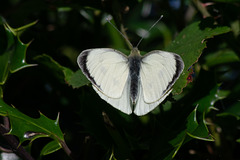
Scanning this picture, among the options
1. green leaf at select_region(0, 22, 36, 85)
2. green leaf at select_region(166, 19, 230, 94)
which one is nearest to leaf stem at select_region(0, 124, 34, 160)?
green leaf at select_region(0, 22, 36, 85)

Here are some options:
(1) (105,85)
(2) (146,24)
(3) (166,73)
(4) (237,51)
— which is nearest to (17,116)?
(1) (105,85)

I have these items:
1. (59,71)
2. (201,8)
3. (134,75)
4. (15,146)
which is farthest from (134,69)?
(15,146)

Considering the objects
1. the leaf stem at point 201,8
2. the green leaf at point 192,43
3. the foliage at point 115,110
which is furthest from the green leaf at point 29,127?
the leaf stem at point 201,8

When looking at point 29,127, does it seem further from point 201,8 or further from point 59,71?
point 201,8

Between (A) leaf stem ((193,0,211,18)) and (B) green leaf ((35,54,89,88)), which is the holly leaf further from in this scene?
(A) leaf stem ((193,0,211,18))

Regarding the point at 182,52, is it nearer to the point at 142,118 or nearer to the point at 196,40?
the point at 196,40

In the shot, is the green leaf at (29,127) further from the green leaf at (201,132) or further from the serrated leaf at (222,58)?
the serrated leaf at (222,58)
